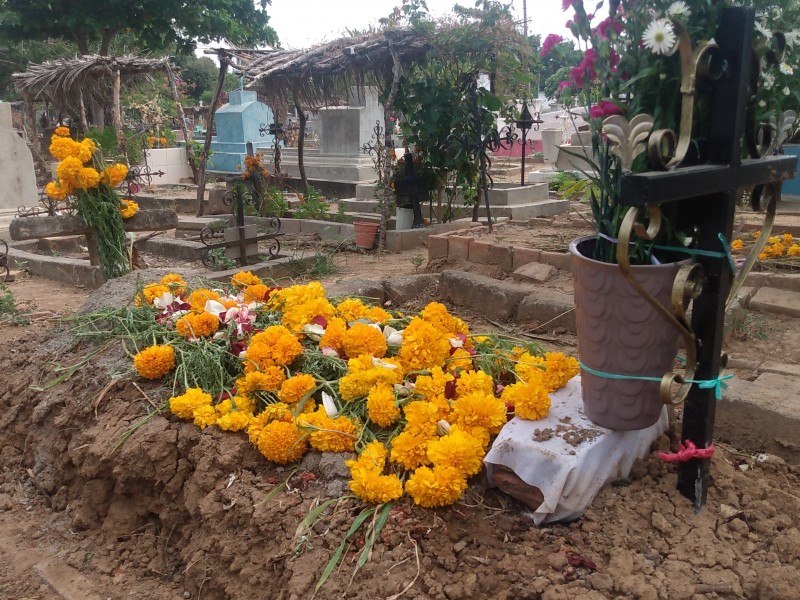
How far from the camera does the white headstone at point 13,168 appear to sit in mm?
10375

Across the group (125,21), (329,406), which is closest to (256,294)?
(329,406)

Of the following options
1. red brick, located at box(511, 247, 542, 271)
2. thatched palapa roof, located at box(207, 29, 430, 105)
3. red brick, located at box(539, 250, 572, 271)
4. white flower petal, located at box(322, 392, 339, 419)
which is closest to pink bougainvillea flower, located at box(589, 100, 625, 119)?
white flower petal, located at box(322, 392, 339, 419)

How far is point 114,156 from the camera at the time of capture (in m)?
14.3

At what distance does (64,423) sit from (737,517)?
286cm

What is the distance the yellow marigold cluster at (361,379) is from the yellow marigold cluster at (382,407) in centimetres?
7

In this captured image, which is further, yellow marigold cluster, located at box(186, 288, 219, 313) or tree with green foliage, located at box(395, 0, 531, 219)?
tree with green foliage, located at box(395, 0, 531, 219)

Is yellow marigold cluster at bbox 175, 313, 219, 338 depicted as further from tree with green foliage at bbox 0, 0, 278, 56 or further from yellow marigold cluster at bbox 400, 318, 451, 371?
tree with green foliage at bbox 0, 0, 278, 56

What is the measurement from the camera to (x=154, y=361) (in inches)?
114

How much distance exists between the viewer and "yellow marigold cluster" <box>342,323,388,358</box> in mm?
2730

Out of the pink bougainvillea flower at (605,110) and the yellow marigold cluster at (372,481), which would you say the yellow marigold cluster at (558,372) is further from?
the pink bougainvillea flower at (605,110)

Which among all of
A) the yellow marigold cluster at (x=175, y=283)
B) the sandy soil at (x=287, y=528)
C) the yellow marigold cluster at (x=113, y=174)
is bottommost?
the sandy soil at (x=287, y=528)

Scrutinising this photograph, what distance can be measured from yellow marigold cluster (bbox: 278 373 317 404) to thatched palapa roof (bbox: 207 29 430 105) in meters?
6.53

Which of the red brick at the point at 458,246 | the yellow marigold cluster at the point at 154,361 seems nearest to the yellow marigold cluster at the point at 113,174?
the red brick at the point at 458,246

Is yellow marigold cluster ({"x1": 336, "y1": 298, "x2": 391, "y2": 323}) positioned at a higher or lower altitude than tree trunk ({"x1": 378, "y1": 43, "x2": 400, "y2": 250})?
lower
